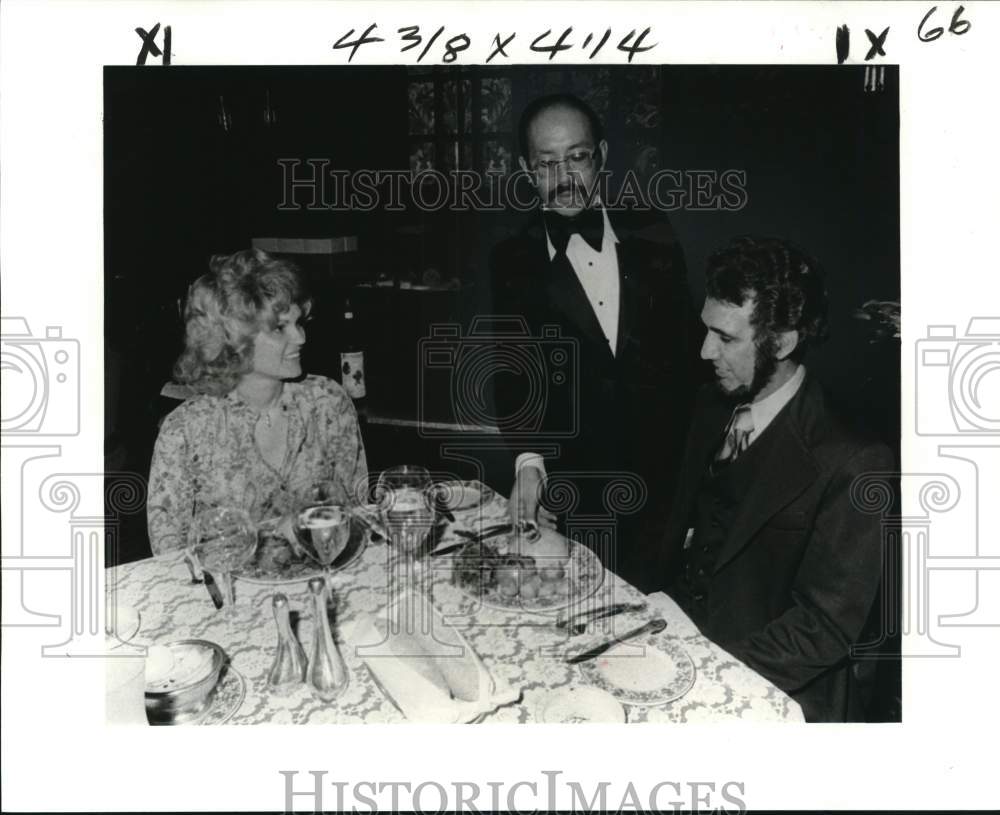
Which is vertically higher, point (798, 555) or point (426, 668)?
point (798, 555)

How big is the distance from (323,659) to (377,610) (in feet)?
0.42

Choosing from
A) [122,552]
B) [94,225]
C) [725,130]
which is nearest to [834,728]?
[725,130]

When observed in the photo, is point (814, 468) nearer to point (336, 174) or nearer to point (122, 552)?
point (336, 174)

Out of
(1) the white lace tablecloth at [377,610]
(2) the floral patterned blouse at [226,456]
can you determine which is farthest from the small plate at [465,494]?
(2) the floral patterned blouse at [226,456]

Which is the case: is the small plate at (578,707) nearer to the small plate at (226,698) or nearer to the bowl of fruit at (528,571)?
the bowl of fruit at (528,571)

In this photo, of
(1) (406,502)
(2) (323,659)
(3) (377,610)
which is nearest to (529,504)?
(1) (406,502)

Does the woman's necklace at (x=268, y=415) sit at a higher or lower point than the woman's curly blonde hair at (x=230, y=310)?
lower

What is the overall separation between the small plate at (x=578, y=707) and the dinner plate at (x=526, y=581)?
0.47ft

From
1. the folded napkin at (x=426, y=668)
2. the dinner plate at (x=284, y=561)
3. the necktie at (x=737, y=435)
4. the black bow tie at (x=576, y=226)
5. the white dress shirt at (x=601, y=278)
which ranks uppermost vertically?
the black bow tie at (x=576, y=226)

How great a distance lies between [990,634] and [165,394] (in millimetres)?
1527

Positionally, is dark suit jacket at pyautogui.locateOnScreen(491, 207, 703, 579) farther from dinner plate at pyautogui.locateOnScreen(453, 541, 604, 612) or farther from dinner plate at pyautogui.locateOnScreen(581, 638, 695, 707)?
dinner plate at pyautogui.locateOnScreen(581, 638, 695, 707)

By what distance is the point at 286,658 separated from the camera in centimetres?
162

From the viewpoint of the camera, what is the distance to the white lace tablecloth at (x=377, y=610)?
1.60 meters

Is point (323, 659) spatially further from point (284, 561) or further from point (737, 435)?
point (737, 435)
